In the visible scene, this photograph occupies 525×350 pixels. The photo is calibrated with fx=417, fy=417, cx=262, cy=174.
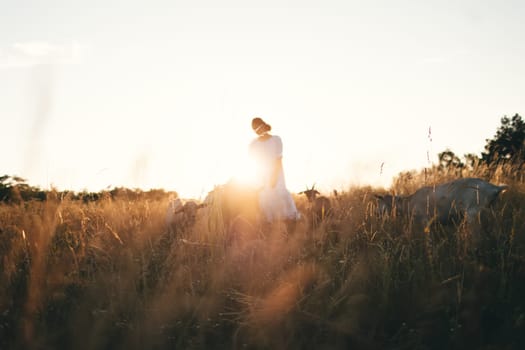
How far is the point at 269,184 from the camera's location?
7.09 meters

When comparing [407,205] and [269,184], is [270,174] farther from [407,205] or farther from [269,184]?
[407,205]

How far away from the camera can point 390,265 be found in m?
3.54

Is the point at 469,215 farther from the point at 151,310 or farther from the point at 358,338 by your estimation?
the point at 151,310

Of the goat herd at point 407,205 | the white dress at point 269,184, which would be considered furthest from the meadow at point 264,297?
the white dress at point 269,184

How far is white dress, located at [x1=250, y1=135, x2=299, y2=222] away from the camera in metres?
6.96

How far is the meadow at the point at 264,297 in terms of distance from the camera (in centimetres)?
275

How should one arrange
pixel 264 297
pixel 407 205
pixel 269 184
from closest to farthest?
pixel 264 297 < pixel 407 205 < pixel 269 184

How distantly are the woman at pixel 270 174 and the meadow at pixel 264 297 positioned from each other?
2560mm

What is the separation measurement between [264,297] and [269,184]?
3861 mm

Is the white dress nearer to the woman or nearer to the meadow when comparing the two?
the woman

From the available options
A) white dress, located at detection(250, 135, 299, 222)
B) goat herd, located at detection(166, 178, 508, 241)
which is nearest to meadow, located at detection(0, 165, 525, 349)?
goat herd, located at detection(166, 178, 508, 241)

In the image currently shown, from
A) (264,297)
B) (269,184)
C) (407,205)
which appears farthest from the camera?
(269,184)

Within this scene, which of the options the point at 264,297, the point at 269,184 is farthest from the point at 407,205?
the point at 264,297

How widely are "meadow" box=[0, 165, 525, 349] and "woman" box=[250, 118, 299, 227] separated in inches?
101
